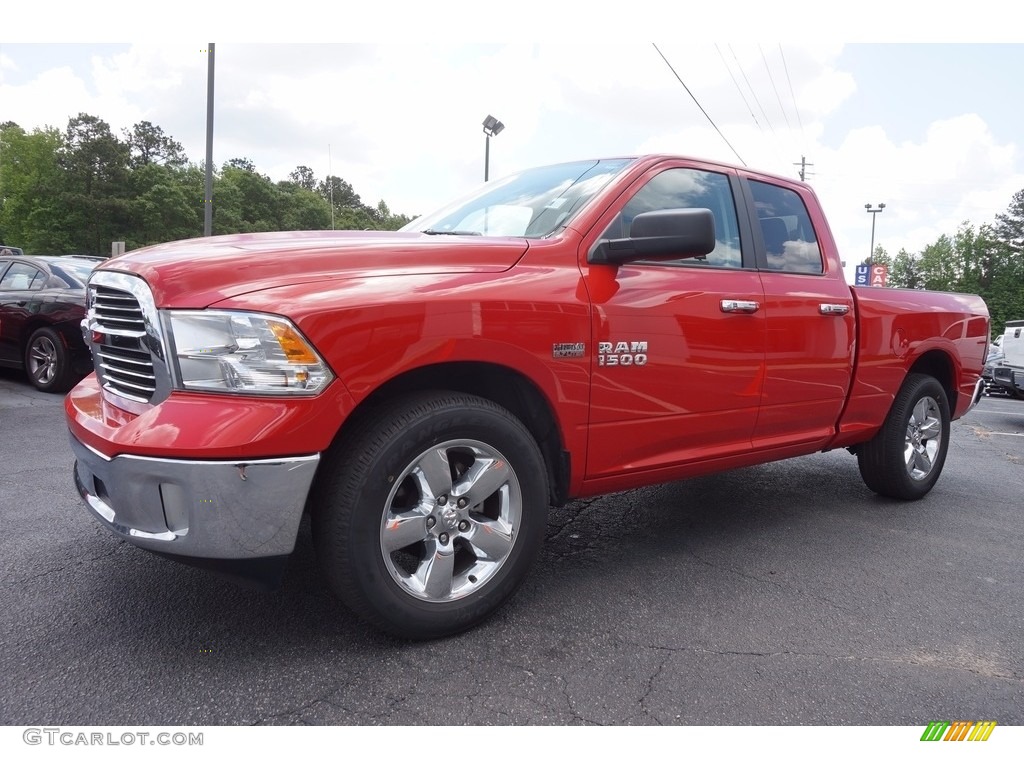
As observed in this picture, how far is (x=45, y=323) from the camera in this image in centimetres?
775

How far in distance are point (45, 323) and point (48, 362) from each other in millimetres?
411

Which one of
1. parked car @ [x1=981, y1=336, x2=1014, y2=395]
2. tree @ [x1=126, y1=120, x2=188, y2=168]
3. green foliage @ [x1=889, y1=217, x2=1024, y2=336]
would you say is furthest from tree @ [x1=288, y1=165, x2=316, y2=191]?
parked car @ [x1=981, y1=336, x2=1014, y2=395]

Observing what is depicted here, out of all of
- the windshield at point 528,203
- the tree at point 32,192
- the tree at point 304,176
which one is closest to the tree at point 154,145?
the tree at point 32,192

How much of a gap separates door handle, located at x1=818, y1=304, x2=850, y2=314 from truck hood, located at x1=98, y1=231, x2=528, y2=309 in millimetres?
1852

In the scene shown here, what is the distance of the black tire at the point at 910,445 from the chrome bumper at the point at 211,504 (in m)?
3.66

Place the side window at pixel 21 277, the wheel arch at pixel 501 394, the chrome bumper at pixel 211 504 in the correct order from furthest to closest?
the side window at pixel 21 277 < the wheel arch at pixel 501 394 < the chrome bumper at pixel 211 504

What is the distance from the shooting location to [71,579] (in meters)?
2.88

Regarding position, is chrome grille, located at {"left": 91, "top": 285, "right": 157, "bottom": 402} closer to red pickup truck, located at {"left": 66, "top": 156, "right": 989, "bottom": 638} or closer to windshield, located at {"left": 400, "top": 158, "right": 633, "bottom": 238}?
red pickup truck, located at {"left": 66, "top": 156, "right": 989, "bottom": 638}

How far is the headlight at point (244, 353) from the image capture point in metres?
2.13

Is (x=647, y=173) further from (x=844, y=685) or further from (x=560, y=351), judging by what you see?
(x=844, y=685)

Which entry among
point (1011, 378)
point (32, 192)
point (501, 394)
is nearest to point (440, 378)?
point (501, 394)

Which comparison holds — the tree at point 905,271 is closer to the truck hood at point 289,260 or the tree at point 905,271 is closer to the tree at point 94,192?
the tree at point 94,192

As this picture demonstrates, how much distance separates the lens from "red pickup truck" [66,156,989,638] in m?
2.14

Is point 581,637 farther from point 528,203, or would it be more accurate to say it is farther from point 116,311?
point 116,311
